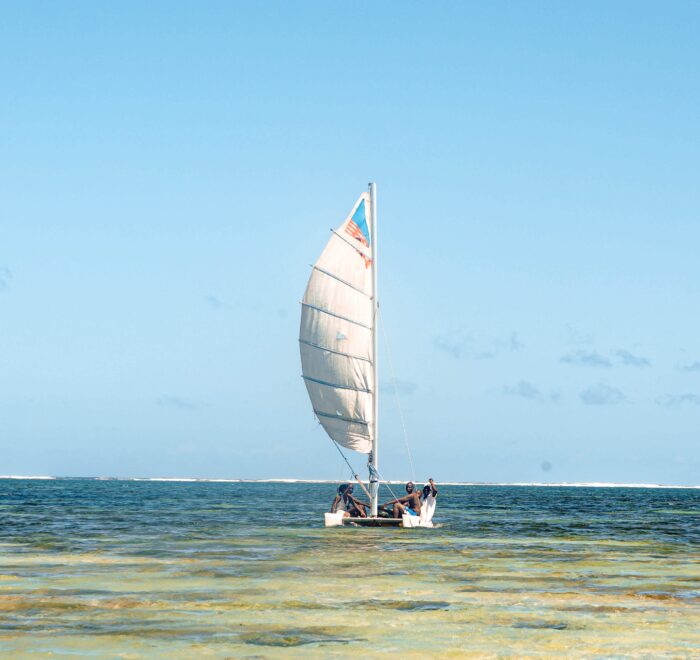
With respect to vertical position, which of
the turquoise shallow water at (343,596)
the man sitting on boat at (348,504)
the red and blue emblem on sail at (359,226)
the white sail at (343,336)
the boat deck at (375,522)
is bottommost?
the turquoise shallow water at (343,596)

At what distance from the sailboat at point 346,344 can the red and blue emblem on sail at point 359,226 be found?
51 millimetres

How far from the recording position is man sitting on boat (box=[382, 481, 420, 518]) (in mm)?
45062

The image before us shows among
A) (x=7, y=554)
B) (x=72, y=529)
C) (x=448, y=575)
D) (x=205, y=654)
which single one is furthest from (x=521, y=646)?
(x=72, y=529)

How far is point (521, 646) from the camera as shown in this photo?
16.7 meters

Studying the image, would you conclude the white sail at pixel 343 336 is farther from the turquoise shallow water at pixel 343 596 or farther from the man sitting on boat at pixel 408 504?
the turquoise shallow water at pixel 343 596

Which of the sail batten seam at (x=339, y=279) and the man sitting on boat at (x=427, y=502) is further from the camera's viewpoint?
the man sitting on boat at (x=427, y=502)

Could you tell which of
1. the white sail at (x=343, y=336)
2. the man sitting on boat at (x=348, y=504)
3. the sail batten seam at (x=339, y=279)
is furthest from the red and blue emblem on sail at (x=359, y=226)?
the man sitting on boat at (x=348, y=504)

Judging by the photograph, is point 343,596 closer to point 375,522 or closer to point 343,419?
point 375,522

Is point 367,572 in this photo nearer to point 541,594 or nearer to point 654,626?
point 541,594

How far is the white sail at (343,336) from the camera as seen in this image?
45.6 m

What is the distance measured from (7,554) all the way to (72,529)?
14.8 metres

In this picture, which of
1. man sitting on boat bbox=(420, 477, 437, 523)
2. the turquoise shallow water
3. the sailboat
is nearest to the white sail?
the sailboat

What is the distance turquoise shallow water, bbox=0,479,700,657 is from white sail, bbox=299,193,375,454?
240 inches

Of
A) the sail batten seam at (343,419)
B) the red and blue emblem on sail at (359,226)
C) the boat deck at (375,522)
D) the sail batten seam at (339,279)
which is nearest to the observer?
the boat deck at (375,522)
